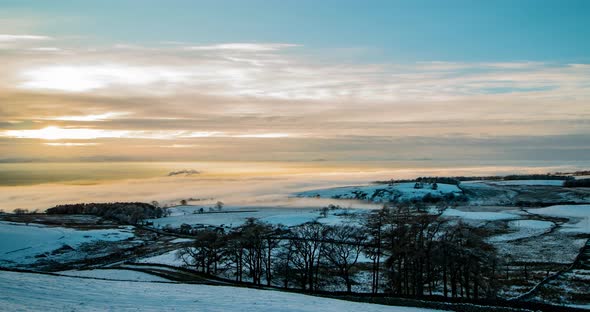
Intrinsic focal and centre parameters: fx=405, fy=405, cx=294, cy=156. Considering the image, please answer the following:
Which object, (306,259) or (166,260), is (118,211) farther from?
(306,259)

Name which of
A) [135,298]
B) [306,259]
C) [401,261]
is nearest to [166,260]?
[306,259]

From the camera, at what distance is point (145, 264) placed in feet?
180

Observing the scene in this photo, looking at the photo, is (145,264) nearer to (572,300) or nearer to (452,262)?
(452,262)

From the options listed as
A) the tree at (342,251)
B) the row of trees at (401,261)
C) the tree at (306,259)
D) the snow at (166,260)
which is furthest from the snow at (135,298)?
the snow at (166,260)

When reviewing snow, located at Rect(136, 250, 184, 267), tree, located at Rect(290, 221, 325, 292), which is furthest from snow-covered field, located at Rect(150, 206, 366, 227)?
tree, located at Rect(290, 221, 325, 292)

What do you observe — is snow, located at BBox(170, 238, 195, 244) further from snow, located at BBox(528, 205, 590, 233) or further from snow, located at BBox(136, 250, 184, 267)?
snow, located at BBox(528, 205, 590, 233)

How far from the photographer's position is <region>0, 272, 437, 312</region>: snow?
20.3 m

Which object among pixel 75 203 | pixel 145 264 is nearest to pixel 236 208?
pixel 75 203

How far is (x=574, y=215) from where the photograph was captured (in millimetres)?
103188

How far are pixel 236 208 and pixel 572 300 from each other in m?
126

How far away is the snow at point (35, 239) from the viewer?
69750 mm

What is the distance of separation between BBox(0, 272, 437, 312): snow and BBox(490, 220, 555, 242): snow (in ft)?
190

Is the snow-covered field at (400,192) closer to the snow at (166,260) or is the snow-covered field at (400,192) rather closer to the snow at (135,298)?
the snow at (166,260)

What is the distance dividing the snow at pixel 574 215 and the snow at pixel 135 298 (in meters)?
73.1
